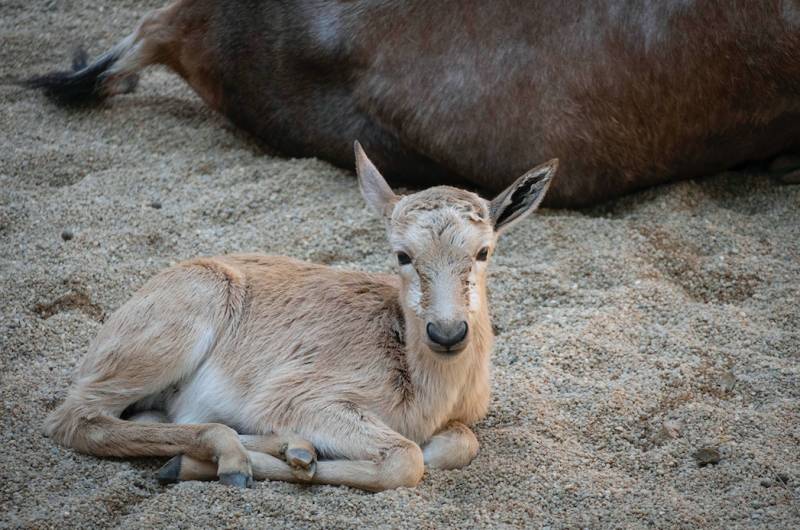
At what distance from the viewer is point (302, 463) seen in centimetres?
387

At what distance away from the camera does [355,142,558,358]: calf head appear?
384 centimetres

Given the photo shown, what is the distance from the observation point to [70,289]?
205 inches

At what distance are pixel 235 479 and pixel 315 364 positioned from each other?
2.14ft

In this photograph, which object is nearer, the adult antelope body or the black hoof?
the black hoof

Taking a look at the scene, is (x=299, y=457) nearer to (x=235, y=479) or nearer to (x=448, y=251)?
(x=235, y=479)

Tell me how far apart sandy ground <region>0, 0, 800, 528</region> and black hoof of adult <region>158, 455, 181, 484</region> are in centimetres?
6

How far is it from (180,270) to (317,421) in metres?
0.99

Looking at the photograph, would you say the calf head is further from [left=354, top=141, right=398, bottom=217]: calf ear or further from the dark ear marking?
[left=354, top=141, right=398, bottom=217]: calf ear

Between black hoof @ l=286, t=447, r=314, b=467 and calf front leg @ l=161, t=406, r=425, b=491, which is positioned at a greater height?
black hoof @ l=286, t=447, r=314, b=467

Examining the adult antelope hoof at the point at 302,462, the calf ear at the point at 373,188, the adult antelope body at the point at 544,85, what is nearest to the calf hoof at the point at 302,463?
the adult antelope hoof at the point at 302,462

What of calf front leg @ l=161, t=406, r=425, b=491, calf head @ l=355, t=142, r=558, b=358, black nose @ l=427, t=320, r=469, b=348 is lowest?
calf front leg @ l=161, t=406, r=425, b=491

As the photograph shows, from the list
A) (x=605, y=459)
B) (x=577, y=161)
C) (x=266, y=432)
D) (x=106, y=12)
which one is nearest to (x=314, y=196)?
(x=577, y=161)

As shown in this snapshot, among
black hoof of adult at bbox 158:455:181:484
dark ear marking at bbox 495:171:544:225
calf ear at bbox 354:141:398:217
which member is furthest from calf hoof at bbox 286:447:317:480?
dark ear marking at bbox 495:171:544:225

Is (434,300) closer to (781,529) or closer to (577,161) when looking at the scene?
(781,529)
